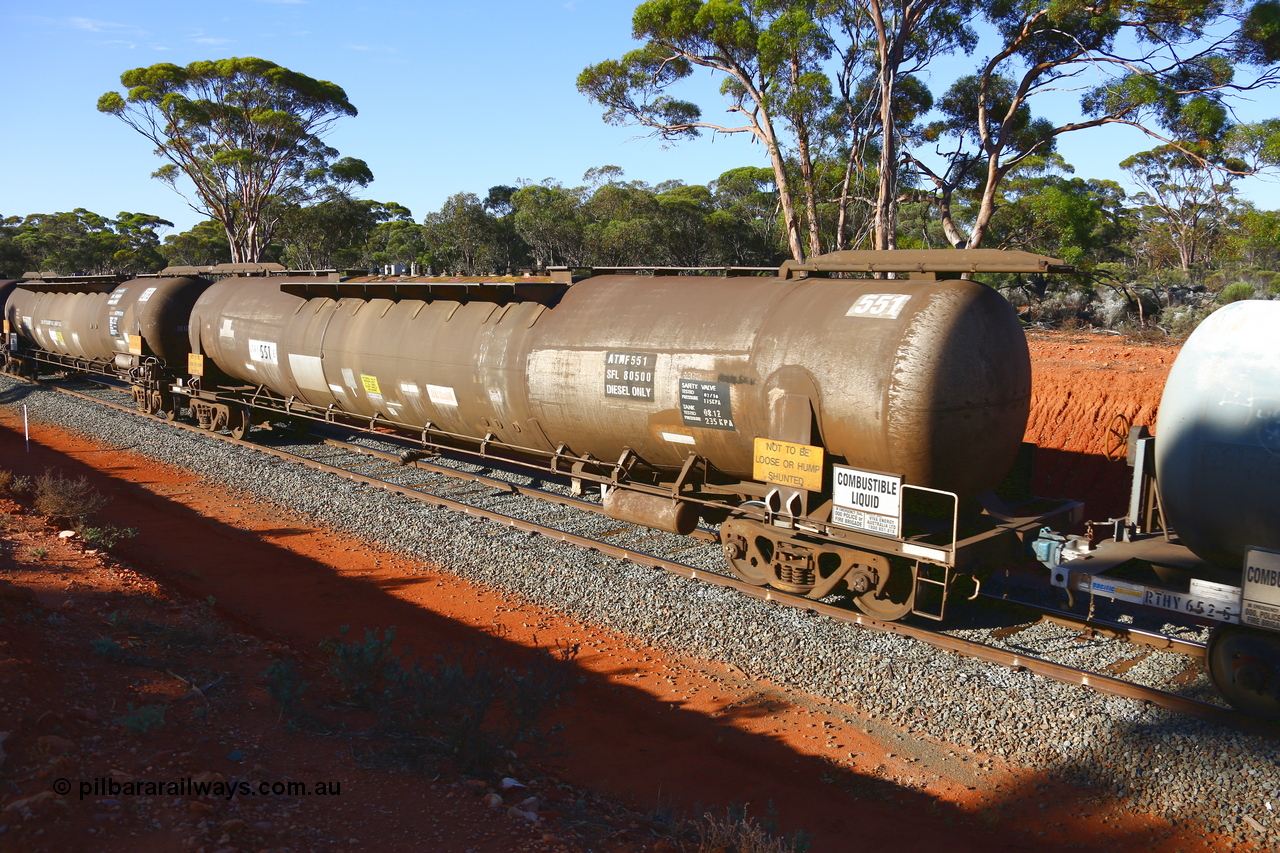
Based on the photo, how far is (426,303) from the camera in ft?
44.4

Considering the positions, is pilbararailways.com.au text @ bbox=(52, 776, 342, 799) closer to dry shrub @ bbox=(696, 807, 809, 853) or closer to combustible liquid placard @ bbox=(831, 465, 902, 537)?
dry shrub @ bbox=(696, 807, 809, 853)

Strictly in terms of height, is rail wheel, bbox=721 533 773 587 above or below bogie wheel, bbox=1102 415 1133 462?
below

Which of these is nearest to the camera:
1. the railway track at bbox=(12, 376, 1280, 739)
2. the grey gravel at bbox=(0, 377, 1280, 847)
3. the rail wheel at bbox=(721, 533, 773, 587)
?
the grey gravel at bbox=(0, 377, 1280, 847)

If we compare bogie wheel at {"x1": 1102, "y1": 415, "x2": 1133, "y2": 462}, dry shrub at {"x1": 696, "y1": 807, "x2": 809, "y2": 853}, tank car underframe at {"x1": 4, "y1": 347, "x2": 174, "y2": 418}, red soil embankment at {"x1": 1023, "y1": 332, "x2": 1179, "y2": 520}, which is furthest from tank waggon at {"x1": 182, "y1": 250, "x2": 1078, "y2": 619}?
tank car underframe at {"x1": 4, "y1": 347, "x2": 174, "y2": 418}

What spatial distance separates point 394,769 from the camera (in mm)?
5230

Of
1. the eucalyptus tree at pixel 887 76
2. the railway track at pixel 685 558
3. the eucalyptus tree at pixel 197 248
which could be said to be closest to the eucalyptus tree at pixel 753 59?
the eucalyptus tree at pixel 887 76

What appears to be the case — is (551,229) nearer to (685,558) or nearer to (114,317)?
(114,317)

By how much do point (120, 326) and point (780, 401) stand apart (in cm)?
2128

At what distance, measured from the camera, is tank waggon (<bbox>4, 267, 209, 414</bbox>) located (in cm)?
2066

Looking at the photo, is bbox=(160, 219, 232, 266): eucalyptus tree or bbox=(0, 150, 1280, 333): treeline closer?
bbox=(0, 150, 1280, 333): treeline

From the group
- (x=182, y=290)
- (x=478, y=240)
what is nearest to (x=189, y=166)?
(x=478, y=240)

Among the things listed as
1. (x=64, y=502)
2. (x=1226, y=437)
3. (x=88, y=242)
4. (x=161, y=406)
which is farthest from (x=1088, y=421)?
(x=88, y=242)

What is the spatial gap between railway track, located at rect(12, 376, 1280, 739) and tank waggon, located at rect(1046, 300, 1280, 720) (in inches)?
24.2

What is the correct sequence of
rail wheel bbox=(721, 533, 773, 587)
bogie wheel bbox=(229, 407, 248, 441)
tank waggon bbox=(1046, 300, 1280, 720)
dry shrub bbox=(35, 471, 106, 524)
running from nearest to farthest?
tank waggon bbox=(1046, 300, 1280, 720)
rail wheel bbox=(721, 533, 773, 587)
dry shrub bbox=(35, 471, 106, 524)
bogie wheel bbox=(229, 407, 248, 441)
